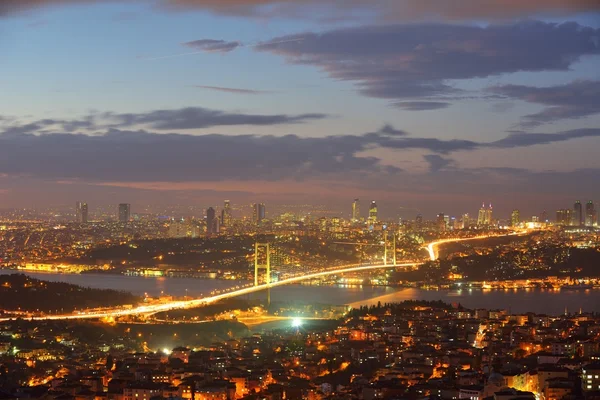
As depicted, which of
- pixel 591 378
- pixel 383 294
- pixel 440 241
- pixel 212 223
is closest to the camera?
pixel 591 378

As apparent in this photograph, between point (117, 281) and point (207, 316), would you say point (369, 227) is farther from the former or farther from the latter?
point (207, 316)

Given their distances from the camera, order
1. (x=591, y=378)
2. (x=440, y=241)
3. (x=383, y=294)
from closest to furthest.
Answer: (x=591, y=378) < (x=383, y=294) < (x=440, y=241)

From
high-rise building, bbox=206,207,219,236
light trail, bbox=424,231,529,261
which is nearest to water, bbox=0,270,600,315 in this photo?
light trail, bbox=424,231,529,261

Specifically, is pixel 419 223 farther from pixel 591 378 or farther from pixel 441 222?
pixel 591 378

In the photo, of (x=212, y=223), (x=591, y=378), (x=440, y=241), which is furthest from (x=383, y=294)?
(x=212, y=223)

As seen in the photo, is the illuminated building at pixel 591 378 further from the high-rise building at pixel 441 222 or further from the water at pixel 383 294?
the high-rise building at pixel 441 222

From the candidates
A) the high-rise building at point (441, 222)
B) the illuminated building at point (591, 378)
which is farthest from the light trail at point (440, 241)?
the illuminated building at point (591, 378)

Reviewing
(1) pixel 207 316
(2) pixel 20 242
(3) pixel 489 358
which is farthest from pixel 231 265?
(3) pixel 489 358

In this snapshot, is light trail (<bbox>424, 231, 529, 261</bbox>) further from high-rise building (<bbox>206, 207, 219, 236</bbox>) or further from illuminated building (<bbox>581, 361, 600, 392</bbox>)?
illuminated building (<bbox>581, 361, 600, 392</bbox>)
